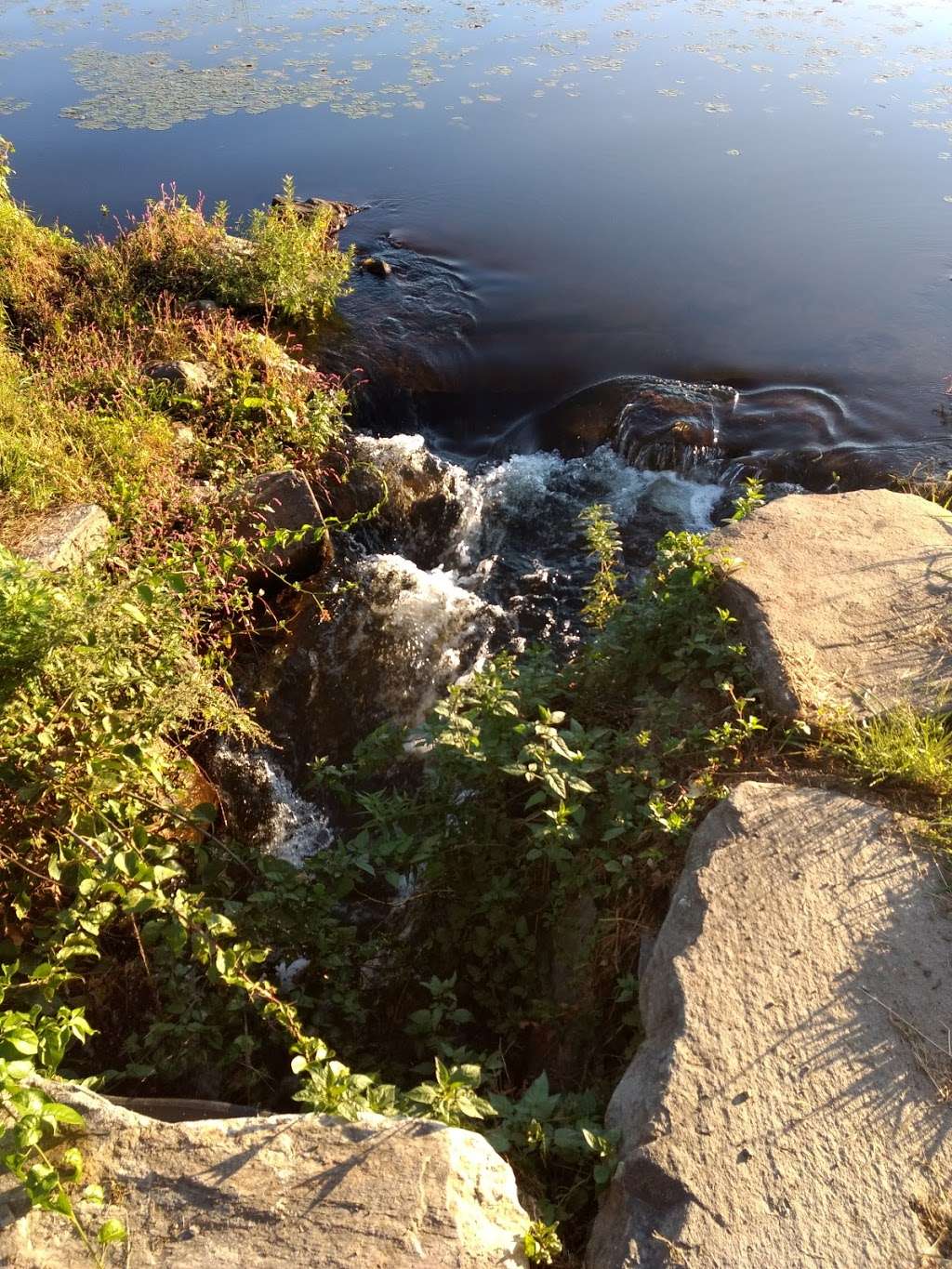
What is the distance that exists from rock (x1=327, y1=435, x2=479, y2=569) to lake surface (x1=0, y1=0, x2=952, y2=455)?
74 cm

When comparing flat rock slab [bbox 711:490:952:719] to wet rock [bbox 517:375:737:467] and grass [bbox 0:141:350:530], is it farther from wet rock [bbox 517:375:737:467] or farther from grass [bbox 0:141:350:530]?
grass [bbox 0:141:350:530]

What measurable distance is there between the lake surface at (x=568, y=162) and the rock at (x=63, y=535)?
12.7 feet

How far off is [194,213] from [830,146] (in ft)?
26.2

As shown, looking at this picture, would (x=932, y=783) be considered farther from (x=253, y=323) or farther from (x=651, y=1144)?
(x=253, y=323)

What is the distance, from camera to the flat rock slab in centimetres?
353

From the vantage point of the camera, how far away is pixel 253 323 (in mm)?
8203

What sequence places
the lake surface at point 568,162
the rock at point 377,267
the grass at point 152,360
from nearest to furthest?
the grass at point 152,360, the lake surface at point 568,162, the rock at point 377,267

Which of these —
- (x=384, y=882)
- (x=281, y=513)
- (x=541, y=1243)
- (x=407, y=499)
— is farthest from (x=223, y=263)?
(x=541, y=1243)

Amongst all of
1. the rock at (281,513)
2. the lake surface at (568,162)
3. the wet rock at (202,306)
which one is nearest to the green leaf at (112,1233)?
the rock at (281,513)

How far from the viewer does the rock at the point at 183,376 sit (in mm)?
6133

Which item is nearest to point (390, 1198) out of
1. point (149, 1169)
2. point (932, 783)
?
point (149, 1169)

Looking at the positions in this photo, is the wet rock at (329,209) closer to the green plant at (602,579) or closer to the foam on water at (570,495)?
the foam on water at (570,495)

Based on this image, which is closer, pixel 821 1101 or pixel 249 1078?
pixel 821 1101

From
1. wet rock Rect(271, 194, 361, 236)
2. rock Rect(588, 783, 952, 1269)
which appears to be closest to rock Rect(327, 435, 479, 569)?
rock Rect(588, 783, 952, 1269)
